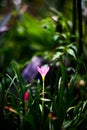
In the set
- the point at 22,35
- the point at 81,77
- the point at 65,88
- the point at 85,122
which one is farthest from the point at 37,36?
the point at 85,122

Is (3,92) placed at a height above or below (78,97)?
above

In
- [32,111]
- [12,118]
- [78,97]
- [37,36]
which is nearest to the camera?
[32,111]

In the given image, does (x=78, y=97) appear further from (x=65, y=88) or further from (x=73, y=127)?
(x=73, y=127)

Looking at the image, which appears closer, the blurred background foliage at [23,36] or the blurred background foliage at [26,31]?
the blurred background foliage at [26,31]

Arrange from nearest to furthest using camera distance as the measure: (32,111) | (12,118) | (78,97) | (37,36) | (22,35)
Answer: (32,111) < (12,118) < (78,97) < (37,36) < (22,35)

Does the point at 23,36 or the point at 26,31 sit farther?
the point at 23,36

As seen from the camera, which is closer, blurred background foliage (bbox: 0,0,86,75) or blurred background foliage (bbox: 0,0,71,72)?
blurred background foliage (bbox: 0,0,86,75)

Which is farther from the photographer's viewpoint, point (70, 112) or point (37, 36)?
point (37, 36)

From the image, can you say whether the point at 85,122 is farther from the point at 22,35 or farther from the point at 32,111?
the point at 22,35

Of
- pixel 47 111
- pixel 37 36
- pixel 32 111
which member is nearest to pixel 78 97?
pixel 47 111
